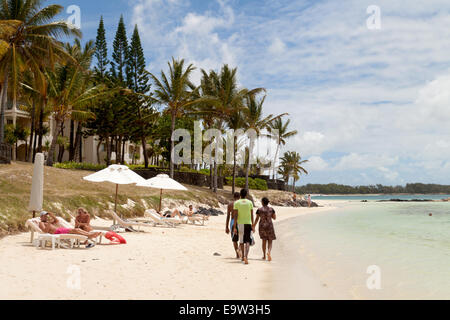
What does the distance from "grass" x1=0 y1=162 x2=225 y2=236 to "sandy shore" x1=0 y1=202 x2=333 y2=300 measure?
1.97 meters

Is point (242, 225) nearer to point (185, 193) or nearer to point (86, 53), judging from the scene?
point (185, 193)

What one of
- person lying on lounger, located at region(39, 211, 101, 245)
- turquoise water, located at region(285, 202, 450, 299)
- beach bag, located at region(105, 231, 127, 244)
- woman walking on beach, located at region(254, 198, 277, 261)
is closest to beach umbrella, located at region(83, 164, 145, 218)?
beach bag, located at region(105, 231, 127, 244)

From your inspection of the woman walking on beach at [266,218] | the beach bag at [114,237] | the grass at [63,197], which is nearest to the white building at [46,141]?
the grass at [63,197]

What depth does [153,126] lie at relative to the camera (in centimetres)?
3456

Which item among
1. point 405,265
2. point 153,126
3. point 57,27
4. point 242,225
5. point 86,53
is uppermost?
point 86,53

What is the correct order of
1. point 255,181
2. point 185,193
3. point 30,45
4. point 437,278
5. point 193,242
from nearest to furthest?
point 437,278, point 193,242, point 30,45, point 185,193, point 255,181

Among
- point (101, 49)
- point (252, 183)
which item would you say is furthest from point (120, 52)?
point (252, 183)

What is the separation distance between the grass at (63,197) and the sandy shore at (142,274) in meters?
1.97

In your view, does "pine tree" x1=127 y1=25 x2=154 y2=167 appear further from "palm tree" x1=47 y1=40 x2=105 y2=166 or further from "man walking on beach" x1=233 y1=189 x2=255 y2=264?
"man walking on beach" x1=233 y1=189 x2=255 y2=264

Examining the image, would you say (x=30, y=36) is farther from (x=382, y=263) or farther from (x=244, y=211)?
(x=382, y=263)

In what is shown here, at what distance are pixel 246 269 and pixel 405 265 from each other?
435 centimetres

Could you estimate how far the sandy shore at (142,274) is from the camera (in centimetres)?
481

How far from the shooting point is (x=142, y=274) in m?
5.84
